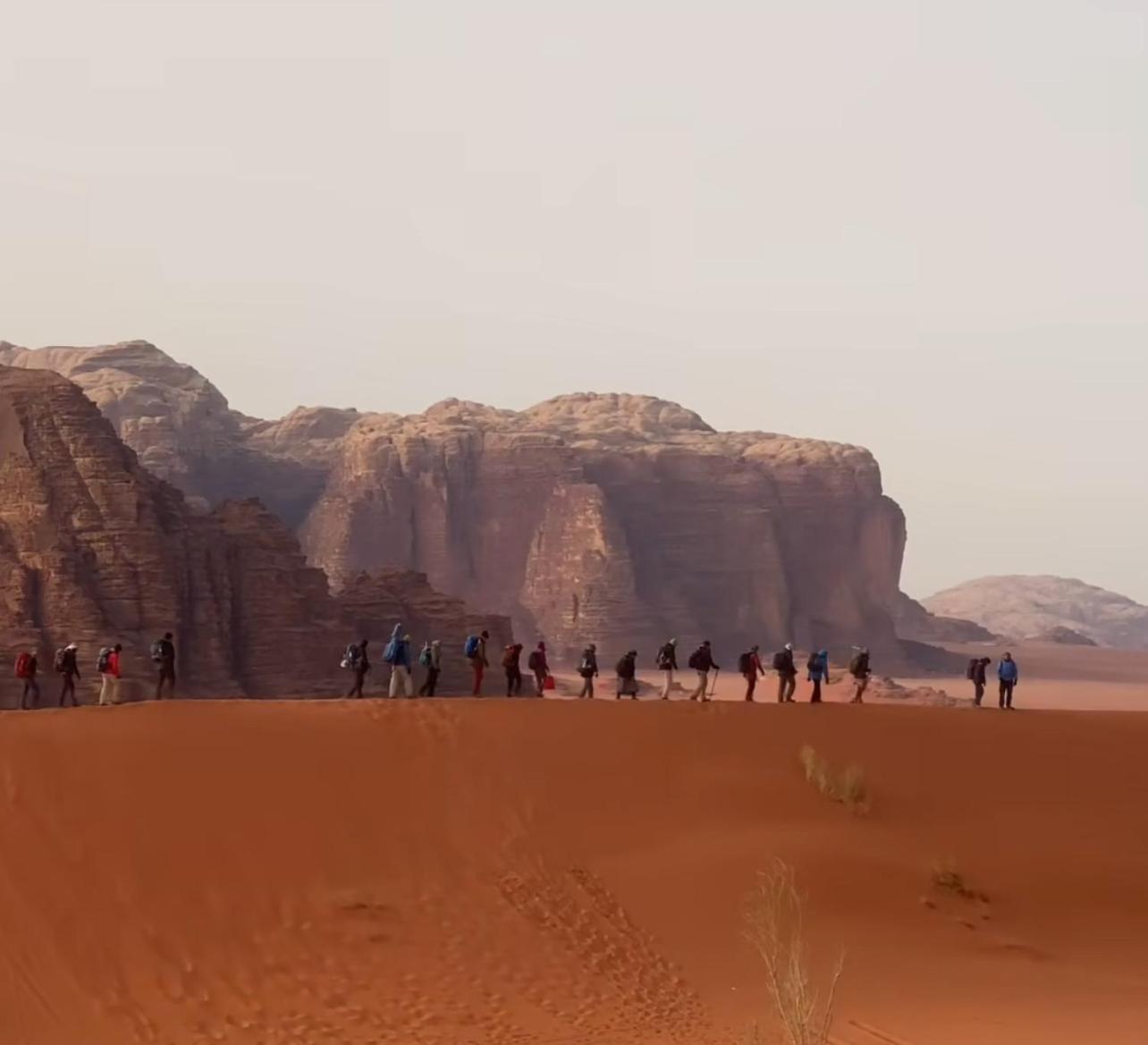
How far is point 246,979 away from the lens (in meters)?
15.9

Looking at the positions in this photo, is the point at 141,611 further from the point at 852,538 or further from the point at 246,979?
the point at 852,538

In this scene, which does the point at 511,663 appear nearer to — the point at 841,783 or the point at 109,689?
the point at 109,689

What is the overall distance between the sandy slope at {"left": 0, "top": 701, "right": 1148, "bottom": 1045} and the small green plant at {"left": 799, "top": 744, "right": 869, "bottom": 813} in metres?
0.18

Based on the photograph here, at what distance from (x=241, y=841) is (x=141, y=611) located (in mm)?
22763

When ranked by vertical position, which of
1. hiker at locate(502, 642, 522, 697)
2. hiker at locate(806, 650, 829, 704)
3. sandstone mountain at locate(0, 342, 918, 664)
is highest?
sandstone mountain at locate(0, 342, 918, 664)

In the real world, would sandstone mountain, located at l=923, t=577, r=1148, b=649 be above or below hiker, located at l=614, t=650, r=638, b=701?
above

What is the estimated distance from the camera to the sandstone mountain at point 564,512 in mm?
76375

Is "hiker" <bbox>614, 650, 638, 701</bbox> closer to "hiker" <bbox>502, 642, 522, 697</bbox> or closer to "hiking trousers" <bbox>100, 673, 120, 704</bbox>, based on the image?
"hiker" <bbox>502, 642, 522, 697</bbox>

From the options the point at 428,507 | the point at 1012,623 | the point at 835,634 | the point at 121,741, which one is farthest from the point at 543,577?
the point at 1012,623

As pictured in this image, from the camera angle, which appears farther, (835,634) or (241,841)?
(835,634)

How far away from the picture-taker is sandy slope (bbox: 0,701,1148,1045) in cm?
1568

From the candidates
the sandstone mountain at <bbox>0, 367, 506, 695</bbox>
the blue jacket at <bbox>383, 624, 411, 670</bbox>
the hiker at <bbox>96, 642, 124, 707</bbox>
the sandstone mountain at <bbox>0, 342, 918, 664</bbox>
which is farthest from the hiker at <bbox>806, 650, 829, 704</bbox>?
the sandstone mountain at <bbox>0, 342, 918, 664</bbox>

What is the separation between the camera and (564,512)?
7856 cm

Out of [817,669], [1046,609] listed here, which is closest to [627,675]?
[817,669]
